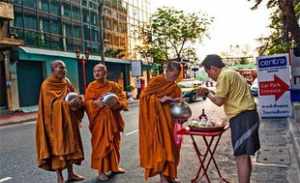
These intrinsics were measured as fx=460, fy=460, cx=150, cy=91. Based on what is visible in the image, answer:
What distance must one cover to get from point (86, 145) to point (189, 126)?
16.2ft

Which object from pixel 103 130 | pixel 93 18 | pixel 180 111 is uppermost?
pixel 93 18

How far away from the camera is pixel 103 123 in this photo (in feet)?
23.0

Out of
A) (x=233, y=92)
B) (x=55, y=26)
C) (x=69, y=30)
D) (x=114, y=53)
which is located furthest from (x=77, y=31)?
(x=233, y=92)

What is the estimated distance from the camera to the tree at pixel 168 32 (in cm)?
4925

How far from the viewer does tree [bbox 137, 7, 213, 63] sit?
162 ft

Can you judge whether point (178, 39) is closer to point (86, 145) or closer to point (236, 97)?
point (86, 145)

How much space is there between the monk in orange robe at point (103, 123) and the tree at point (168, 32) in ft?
136

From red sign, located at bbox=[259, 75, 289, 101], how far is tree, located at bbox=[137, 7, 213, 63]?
114ft

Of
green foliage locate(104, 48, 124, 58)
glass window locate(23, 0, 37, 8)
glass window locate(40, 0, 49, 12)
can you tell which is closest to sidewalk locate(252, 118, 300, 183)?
glass window locate(23, 0, 37, 8)

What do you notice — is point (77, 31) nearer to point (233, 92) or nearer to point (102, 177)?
point (102, 177)

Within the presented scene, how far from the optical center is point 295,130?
9539mm

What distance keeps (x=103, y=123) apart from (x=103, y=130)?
0.11 m

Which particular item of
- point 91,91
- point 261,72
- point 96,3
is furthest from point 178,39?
point 91,91

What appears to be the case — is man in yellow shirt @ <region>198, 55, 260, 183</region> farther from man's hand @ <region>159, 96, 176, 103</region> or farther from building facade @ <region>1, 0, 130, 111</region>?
building facade @ <region>1, 0, 130, 111</region>
